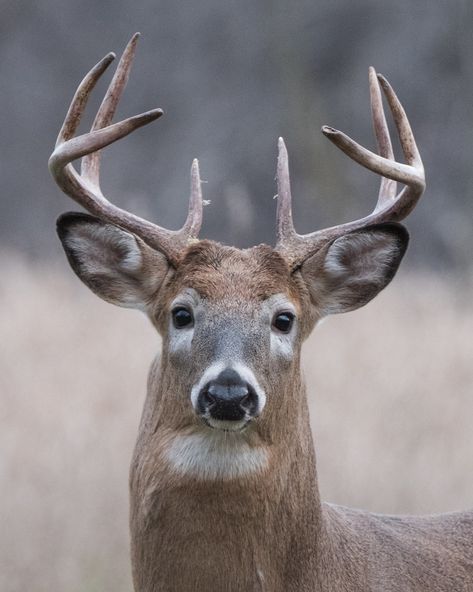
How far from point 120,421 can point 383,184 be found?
3.78 m

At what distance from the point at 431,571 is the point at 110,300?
4.67 feet

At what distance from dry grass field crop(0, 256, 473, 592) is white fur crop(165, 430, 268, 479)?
2803 mm

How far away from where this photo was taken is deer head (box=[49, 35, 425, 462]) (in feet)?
15.4

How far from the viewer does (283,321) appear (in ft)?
16.2

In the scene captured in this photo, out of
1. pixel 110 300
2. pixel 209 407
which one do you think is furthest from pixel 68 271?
pixel 209 407

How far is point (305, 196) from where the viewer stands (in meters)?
21.1

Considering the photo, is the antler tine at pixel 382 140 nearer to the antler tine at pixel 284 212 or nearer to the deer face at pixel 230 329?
the antler tine at pixel 284 212

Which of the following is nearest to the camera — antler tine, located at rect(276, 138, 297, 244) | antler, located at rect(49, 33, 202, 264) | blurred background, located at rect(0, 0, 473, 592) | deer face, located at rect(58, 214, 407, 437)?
deer face, located at rect(58, 214, 407, 437)

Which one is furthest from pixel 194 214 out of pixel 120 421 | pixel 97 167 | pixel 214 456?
pixel 120 421

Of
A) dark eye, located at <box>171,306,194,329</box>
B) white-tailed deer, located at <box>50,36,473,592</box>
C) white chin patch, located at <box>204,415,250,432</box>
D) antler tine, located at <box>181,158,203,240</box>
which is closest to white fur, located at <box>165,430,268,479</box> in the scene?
white-tailed deer, located at <box>50,36,473,592</box>

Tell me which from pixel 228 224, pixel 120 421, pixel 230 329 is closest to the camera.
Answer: pixel 230 329

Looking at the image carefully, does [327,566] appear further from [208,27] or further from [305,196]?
[208,27]

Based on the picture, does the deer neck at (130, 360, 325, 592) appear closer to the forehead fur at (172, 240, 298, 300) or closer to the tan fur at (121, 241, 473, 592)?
the tan fur at (121, 241, 473, 592)

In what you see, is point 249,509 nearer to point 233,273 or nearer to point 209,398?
point 209,398
